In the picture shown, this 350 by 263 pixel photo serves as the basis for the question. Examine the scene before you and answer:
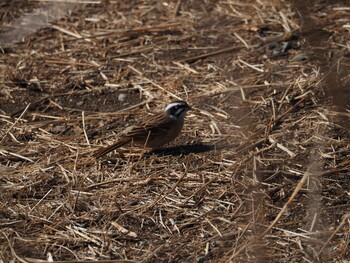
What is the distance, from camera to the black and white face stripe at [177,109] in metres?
6.87

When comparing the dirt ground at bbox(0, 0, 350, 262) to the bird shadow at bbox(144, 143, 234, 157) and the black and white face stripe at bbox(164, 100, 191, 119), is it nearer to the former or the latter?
the bird shadow at bbox(144, 143, 234, 157)

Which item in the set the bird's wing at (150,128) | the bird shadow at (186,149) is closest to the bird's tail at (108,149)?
the bird's wing at (150,128)

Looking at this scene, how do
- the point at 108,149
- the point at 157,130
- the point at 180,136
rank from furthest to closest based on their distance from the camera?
1. the point at 180,136
2. the point at 157,130
3. the point at 108,149

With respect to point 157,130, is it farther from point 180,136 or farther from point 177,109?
point 180,136

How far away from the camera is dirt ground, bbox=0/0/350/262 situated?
5.52 metres

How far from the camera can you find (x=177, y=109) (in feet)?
22.7

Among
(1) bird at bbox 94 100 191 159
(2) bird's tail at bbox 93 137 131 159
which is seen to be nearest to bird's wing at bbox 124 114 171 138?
(1) bird at bbox 94 100 191 159

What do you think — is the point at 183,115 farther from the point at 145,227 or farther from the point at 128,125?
the point at 145,227

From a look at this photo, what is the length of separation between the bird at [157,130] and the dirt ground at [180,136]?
0.13 meters

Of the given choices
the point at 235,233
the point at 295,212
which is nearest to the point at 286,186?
the point at 295,212

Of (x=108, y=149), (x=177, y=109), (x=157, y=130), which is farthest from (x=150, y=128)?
(x=108, y=149)

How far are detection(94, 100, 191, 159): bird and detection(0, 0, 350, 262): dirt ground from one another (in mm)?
130

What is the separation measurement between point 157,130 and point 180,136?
0.39 metres

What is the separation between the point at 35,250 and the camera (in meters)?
5.48
